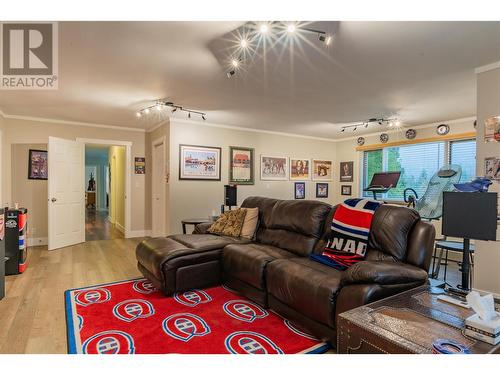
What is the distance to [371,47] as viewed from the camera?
99.3 inches

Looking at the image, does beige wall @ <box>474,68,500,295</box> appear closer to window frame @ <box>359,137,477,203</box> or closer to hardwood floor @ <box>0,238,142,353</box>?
window frame @ <box>359,137,477,203</box>

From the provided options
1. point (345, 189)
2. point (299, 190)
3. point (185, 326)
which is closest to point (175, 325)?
point (185, 326)

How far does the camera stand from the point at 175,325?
2.31 m

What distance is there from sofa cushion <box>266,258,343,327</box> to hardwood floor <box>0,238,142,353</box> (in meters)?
1.57

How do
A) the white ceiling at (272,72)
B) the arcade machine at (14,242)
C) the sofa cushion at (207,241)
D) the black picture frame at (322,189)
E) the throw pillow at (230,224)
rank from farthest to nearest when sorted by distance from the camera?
the black picture frame at (322,189) < the throw pillow at (230,224) < the arcade machine at (14,242) < the sofa cushion at (207,241) < the white ceiling at (272,72)

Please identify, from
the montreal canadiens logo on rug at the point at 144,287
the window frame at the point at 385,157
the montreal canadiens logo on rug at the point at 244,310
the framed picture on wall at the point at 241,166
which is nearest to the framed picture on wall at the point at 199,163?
the framed picture on wall at the point at 241,166

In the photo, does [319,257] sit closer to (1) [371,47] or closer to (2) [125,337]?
(2) [125,337]

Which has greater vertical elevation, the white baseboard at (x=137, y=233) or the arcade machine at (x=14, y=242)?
the arcade machine at (x=14, y=242)

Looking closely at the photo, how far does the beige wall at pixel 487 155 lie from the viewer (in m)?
2.83

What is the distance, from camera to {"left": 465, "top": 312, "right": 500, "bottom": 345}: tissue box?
1271 mm

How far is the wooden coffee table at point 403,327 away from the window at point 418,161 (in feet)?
14.6

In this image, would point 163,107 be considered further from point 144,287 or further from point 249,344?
point 249,344

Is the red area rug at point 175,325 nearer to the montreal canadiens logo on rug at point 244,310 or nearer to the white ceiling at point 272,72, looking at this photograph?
the montreal canadiens logo on rug at point 244,310

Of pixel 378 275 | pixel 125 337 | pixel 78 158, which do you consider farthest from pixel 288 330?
pixel 78 158
